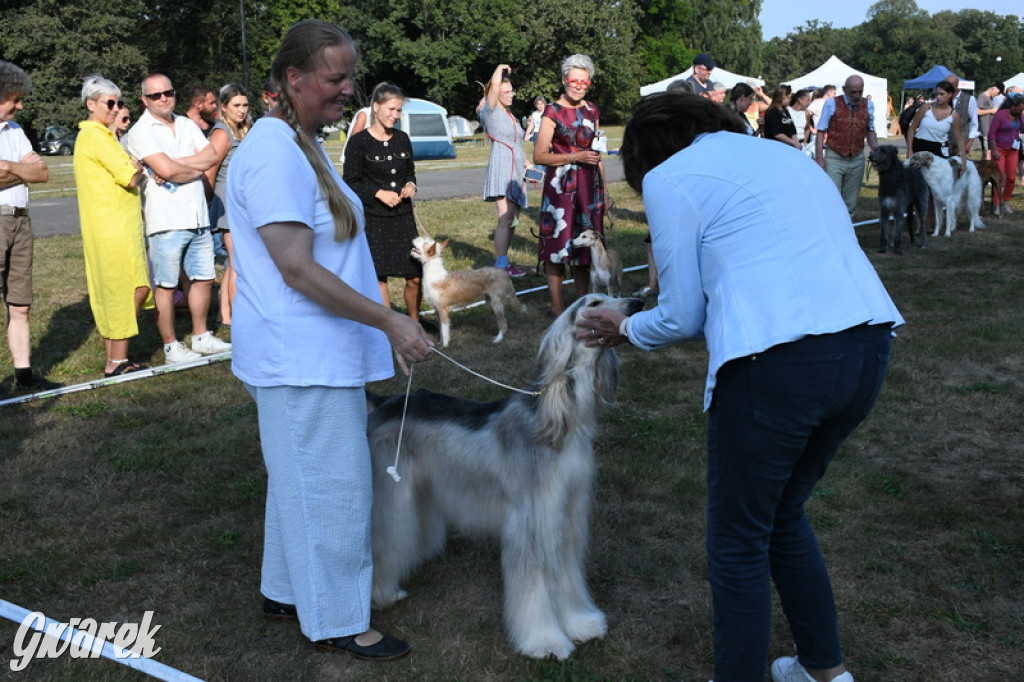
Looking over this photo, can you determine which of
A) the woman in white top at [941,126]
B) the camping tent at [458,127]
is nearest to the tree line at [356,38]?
the camping tent at [458,127]

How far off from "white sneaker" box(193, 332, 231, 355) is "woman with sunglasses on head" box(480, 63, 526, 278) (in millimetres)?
→ 3006

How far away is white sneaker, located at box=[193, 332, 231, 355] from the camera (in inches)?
271

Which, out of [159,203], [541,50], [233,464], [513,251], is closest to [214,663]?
[233,464]

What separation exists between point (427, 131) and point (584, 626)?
88.6 feet

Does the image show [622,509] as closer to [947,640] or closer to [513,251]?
[947,640]

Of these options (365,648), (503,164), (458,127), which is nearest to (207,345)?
(503,164)

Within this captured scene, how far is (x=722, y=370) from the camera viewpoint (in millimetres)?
2184

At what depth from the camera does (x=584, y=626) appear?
3182 mm

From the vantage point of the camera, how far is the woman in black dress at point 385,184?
6734mm

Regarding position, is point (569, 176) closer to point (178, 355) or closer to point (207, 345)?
point (207, 345)

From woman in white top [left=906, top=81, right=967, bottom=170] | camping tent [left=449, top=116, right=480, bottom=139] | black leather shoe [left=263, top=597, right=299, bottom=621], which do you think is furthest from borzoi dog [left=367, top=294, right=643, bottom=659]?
camping tent [left=449, top=116, right=480, bottom=139]

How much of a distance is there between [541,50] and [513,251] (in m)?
38.8

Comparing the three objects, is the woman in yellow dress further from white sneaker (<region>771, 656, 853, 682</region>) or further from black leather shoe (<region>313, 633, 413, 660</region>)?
white sneaker (<region>771, 656, 853, 682</region>)

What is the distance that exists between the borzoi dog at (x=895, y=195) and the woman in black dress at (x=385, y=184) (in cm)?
633
